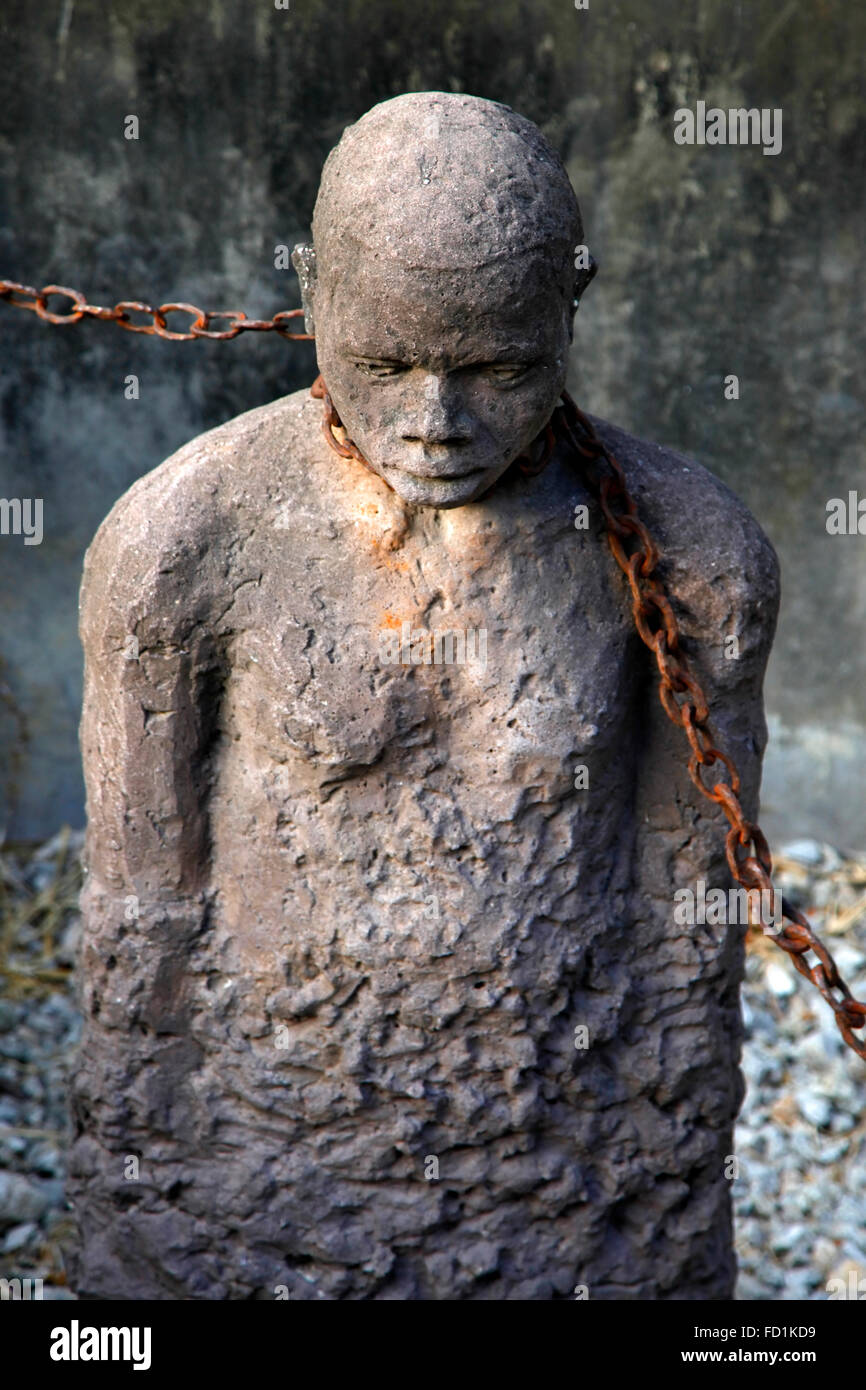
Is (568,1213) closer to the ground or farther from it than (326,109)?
closer to the ground

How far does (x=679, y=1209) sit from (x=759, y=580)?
945 mm

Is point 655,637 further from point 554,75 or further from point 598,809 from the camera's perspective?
point 554,75

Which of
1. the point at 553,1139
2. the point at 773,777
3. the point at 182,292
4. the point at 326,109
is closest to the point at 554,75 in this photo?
the point at 326,109

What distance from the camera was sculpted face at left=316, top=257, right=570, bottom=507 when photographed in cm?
181

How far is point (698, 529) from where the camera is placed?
218 cm

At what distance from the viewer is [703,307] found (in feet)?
13.2

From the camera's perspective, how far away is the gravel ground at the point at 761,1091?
3166 millimetres

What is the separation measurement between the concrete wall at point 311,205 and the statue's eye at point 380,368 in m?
2.13
